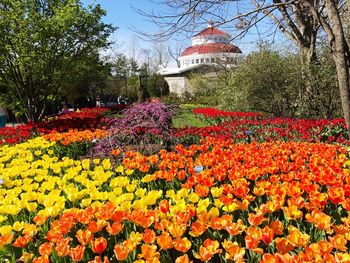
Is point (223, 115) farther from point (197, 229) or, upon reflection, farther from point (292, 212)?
point (197, 229)

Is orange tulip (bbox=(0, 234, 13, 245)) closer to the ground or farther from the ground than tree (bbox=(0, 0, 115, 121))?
closer to the ground

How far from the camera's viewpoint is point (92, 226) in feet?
8.04

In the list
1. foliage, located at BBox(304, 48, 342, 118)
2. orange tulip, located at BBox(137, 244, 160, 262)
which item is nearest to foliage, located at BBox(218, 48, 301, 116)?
foliage, located at BBox(304, 48, 342, 118)

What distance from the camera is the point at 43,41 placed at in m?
14.5

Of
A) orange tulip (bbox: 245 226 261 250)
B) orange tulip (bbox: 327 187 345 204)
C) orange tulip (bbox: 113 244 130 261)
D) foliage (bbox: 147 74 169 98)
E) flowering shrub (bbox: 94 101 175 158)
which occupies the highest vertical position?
foliage (bbox: 147 74 169 98)

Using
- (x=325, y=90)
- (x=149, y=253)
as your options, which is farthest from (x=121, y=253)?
(x=325, y=90)

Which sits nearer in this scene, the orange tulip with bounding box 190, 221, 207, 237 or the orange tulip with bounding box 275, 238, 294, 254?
the orange tulip with bounding box 275, 238, 294, 254

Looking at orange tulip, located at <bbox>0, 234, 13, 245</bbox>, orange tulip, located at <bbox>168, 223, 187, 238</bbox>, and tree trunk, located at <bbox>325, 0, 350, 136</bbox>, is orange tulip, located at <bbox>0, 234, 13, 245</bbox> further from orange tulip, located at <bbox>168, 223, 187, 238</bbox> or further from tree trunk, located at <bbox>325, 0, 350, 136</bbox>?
tree trunk, located at <bbox>325, 0, 350, 136</bbox>

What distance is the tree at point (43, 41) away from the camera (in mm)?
14234

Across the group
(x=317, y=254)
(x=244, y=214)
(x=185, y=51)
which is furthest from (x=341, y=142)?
(x=185, y=51)

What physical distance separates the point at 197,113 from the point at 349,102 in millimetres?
13925

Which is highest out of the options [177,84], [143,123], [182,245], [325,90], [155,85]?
[177,84]

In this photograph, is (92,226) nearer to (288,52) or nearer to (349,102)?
(349,102)

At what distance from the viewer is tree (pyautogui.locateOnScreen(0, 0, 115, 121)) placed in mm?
14234
